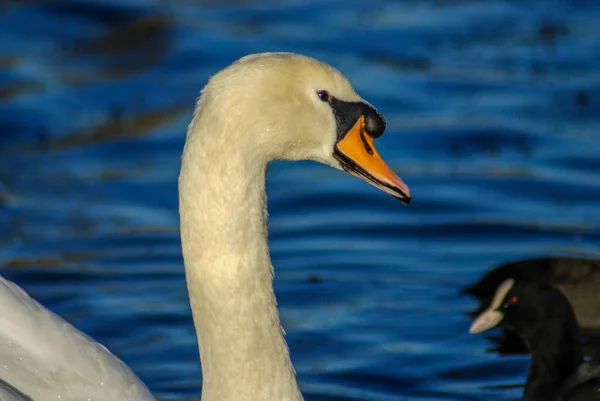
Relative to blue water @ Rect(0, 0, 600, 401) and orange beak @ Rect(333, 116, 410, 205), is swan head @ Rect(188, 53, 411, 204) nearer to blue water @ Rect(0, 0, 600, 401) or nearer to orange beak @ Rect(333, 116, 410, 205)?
orange beak @ Rect(333, 116, 410, 205)

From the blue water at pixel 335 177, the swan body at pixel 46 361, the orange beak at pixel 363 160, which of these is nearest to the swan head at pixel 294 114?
the orange beak at pixel 363 160

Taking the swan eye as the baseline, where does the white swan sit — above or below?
below

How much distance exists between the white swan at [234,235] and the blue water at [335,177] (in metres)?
1.97

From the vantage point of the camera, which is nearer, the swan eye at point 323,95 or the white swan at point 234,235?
the white swan at point 234,235

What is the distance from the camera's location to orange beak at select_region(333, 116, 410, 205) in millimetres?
5418

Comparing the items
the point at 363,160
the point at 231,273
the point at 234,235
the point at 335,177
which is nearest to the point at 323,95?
the point at 363,160

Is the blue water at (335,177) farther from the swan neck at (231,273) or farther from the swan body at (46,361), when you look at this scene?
the swan neck at (231,273)

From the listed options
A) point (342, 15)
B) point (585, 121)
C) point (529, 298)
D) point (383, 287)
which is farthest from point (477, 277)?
point (342, 15)

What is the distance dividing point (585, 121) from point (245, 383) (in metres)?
6.79

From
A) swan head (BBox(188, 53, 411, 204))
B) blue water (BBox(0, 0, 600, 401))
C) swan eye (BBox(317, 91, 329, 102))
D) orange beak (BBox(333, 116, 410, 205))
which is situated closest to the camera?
swan head (BBox(188, 53, 411, 204))

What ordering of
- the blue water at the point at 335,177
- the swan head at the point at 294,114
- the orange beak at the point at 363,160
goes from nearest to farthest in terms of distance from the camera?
the swan head at the point at 294,114
the orange beak at the point at 363,160
the blue water at the point at 335,177

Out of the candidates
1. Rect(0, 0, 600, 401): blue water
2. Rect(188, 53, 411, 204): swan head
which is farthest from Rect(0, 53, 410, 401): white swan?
Rect(0, 0, 600, 401): blue water

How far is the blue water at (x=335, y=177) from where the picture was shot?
821 centimetres

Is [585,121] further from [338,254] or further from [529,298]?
[529,298]
